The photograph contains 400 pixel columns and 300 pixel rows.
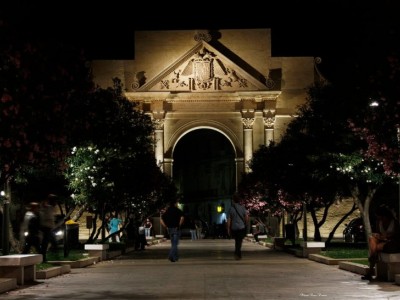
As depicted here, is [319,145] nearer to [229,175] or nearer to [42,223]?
[42,223]

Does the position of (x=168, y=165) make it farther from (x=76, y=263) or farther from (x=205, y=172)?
(x=76, y=263)

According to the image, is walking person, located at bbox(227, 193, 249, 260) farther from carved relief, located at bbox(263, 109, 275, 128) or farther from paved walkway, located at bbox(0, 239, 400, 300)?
carved relief, located at bbox(263, 109, 275, 128)

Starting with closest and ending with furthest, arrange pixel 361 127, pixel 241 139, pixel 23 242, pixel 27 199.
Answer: pixel 361 127 < pixel 23 242 < pixel 27 199 < pixel 241 139

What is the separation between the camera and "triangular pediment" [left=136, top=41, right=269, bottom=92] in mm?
76062

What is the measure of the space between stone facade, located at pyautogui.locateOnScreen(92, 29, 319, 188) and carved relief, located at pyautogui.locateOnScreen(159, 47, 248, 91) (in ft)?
0.28

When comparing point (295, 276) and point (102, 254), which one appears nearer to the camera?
point (295, 276)

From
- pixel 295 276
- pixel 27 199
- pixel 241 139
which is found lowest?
pixel 295 276

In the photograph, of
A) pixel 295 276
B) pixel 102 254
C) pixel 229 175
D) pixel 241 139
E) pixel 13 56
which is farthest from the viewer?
pixel 229 175

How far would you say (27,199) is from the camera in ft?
151

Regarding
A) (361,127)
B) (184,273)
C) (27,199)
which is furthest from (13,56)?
(27,199)

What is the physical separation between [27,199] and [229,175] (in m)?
47.9

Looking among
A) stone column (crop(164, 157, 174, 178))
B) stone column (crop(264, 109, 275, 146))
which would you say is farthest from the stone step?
stone column (crop(264, 109, 275, 146))

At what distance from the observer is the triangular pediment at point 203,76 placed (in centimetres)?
7606

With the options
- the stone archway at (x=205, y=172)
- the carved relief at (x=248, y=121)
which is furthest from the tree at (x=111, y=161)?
the stone archway at (x=205, y=172)
